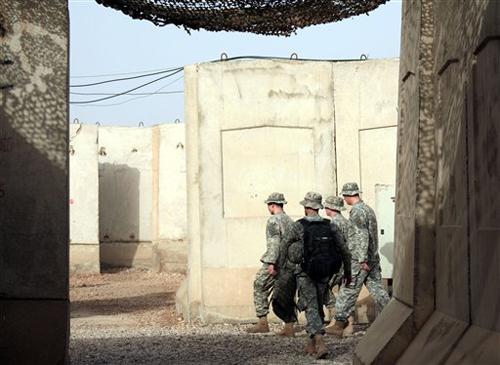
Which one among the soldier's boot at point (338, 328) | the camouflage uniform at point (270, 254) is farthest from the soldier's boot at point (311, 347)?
the camouflage uniform at point (270, 254)

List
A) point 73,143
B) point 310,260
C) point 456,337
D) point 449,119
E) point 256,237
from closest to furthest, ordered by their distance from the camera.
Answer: point 456,337, point 449,119, point 310,260, point 256,237, point 73,143

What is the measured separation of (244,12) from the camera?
7.42 m

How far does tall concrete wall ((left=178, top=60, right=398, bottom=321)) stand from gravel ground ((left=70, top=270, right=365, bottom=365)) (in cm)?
87

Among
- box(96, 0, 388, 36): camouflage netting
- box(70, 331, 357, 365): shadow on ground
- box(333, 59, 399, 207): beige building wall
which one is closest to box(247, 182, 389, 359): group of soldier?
box(70, 331, 357, 365): shadow on ground

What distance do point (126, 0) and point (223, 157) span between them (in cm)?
558

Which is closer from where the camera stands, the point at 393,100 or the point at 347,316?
the point at 347,316

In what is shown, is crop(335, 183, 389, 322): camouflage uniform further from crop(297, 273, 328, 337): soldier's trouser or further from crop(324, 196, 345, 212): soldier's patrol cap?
crop(297, 273, 328, 337): soldier's trouser

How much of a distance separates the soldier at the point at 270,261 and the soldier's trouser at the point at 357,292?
66cm

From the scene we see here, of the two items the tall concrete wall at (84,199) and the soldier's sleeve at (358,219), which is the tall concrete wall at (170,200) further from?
the soldier's sleeve at (358,219)

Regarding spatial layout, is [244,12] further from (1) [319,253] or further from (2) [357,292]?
(2) [357,292]

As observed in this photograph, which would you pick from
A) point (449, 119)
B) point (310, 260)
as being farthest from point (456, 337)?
point (310, 260)

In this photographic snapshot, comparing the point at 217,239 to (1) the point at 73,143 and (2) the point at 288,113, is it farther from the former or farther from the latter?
(1) the point at 73,143

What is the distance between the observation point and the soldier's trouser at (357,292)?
1038 centimetres

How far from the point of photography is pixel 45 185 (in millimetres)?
6160
